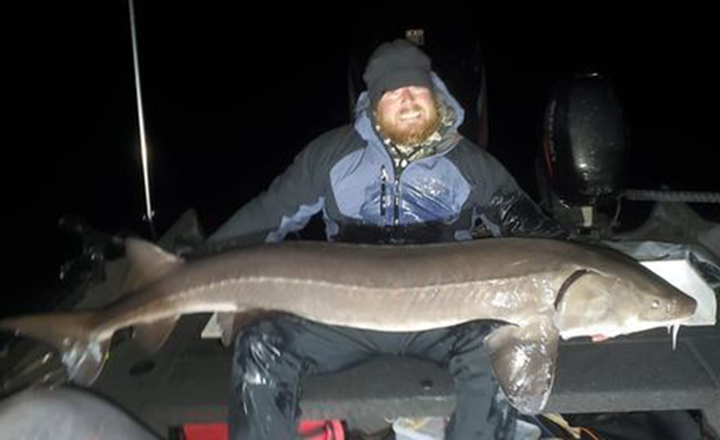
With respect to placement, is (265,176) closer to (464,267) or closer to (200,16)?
(464,267)

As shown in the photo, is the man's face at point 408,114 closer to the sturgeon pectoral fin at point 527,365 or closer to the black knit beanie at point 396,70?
the black knit beanie at point 396,70

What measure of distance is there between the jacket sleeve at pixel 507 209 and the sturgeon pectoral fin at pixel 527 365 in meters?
0.66

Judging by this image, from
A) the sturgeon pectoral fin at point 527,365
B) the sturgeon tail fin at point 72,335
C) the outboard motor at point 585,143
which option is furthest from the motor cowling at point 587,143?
the sturgeon tail fin at point 72,335

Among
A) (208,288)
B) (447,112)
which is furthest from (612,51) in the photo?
(208,288)

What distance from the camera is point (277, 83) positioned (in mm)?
16953

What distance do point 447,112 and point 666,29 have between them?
1711cm

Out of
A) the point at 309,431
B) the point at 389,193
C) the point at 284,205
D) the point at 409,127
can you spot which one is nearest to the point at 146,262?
the point at 284,205

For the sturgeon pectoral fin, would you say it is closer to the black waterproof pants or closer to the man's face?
the black waterproof pants

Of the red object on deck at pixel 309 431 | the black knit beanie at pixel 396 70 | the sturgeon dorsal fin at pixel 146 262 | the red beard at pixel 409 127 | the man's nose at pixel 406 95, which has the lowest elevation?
the red object on deck at pixel 309 431

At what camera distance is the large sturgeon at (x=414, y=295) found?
2807 mm

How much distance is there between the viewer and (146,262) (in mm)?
3043

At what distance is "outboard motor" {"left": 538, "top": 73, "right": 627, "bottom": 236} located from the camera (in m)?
4.14

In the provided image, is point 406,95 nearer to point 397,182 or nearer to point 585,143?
point 397,182

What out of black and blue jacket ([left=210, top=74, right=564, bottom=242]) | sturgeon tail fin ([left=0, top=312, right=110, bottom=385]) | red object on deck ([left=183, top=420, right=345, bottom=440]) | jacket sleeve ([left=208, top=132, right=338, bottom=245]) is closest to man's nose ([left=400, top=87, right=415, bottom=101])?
black and blue jacket ([left=210, top=74, right=564, bottom=242])
